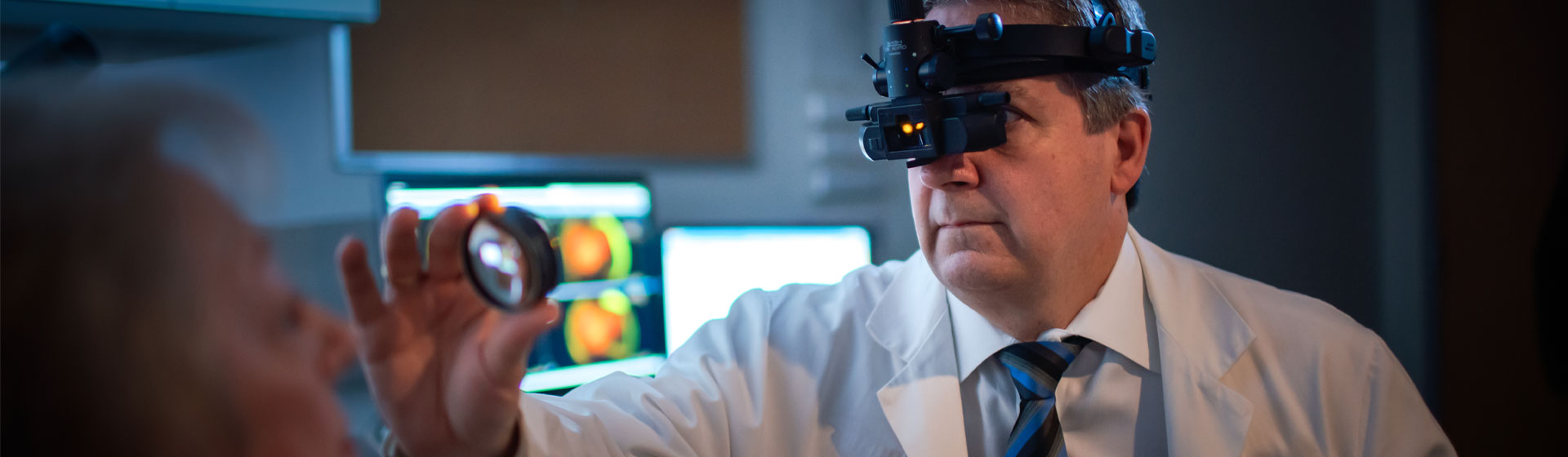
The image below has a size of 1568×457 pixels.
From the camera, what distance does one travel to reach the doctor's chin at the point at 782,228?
496mm

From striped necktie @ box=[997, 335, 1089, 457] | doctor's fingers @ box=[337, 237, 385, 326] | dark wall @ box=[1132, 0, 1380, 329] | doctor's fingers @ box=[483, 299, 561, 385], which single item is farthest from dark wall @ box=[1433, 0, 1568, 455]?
doctor's fingers @ box=[337, 237, 385, 326]

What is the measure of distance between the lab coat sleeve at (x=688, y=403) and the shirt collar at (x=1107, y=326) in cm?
29

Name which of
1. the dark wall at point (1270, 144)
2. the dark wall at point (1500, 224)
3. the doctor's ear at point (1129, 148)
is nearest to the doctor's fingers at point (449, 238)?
the doctor's ear at point (1129, 148)

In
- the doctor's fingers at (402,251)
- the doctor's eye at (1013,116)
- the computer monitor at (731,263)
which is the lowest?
the computer monitor at (731,263)

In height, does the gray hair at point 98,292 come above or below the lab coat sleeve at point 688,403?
above

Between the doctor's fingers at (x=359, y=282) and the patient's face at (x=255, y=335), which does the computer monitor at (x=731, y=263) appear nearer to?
the doctor's fingers at (x=359, y=282)

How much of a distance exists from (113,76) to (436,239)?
23cm

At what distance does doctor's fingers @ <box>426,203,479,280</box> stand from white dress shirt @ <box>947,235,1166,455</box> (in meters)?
0.75

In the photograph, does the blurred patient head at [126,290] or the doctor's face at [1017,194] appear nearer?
the blurred patient head at [126,290]

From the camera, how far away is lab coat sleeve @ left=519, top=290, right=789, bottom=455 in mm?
1036

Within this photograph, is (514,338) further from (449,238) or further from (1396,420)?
(1396,420)

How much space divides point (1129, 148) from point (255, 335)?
106 cm

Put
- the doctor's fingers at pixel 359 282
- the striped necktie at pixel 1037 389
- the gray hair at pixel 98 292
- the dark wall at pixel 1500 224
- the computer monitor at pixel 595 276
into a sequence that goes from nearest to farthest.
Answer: the gray hair at pixel 98 292
the doctor's fingers at pixel 359 282
the striped necktie at pixel 1037 389
the dark wall at pixel 1500 224
the computer monitor at pixel 595 276

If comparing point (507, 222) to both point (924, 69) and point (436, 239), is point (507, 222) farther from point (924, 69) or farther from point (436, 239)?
point (924, 69)
